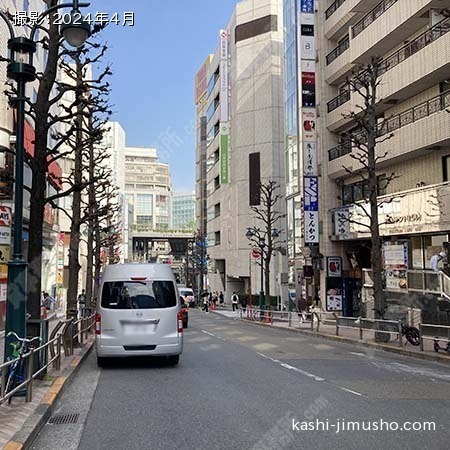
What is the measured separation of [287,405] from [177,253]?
332 feet

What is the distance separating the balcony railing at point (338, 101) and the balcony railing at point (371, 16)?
3133 millimetres

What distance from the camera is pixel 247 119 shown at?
2307 inches

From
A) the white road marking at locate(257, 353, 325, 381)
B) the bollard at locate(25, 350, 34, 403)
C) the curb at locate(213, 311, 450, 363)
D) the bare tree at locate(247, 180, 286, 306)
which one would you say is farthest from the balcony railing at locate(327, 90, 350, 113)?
the bollard at locate(25, 350, 34, 403)

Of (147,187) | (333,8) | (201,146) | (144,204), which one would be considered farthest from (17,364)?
(147,187)

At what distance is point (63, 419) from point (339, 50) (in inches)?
1126

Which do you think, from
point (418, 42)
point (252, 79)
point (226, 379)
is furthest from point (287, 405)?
point (252, 79)

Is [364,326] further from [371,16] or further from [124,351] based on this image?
[371,16]

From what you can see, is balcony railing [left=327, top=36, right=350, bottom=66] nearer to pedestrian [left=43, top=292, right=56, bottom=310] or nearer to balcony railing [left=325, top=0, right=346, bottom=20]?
balcony railing [left=325, top=0, right=346, bottom=20]

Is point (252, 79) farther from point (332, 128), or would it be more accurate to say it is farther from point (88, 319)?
point (88, 319)

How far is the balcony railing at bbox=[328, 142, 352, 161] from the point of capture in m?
31.0

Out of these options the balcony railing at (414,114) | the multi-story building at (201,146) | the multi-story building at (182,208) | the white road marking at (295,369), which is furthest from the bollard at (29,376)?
the multi-story building at (182,208)

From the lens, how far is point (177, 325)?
12359mm

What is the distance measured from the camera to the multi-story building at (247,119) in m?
56.6

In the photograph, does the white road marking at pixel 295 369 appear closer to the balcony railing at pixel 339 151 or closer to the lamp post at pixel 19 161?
the lamp post at pixel 19 161
